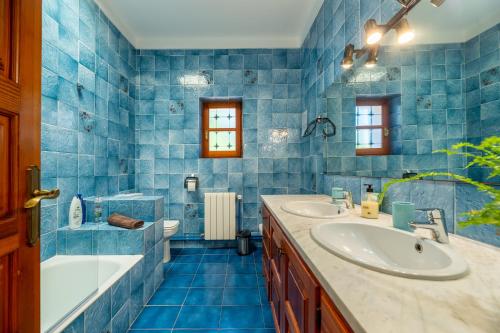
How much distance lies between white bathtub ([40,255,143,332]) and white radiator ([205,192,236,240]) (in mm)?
1094

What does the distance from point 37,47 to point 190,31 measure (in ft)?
7.69

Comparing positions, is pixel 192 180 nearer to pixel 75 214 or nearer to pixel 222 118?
pixel 222 118

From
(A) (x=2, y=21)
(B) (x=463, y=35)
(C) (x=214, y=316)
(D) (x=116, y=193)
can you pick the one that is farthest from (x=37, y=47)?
(D) (x=116, y=193)

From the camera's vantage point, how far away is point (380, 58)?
4.15 feet

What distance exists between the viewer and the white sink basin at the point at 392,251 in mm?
540

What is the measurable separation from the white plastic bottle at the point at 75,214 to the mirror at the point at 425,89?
87.5 inches

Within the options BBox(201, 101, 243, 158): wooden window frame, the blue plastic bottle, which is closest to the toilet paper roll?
BBox(201, 101, 243, 158): wooden window frame

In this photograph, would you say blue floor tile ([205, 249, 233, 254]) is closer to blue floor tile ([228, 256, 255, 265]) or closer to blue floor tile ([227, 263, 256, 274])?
blue floor tile ([228, 256, 255, 265])

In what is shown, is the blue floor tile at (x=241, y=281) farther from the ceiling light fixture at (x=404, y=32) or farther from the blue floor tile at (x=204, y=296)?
the ceiling light fixture at (x=404, y=32)

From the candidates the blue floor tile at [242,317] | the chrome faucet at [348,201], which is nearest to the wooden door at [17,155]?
the blue floor tile at [242,317]

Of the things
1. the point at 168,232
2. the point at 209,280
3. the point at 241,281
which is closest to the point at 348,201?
the point at 241,281

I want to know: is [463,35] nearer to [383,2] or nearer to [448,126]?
[448,126]

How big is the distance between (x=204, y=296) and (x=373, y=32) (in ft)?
7.43

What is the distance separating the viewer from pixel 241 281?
209 cm
